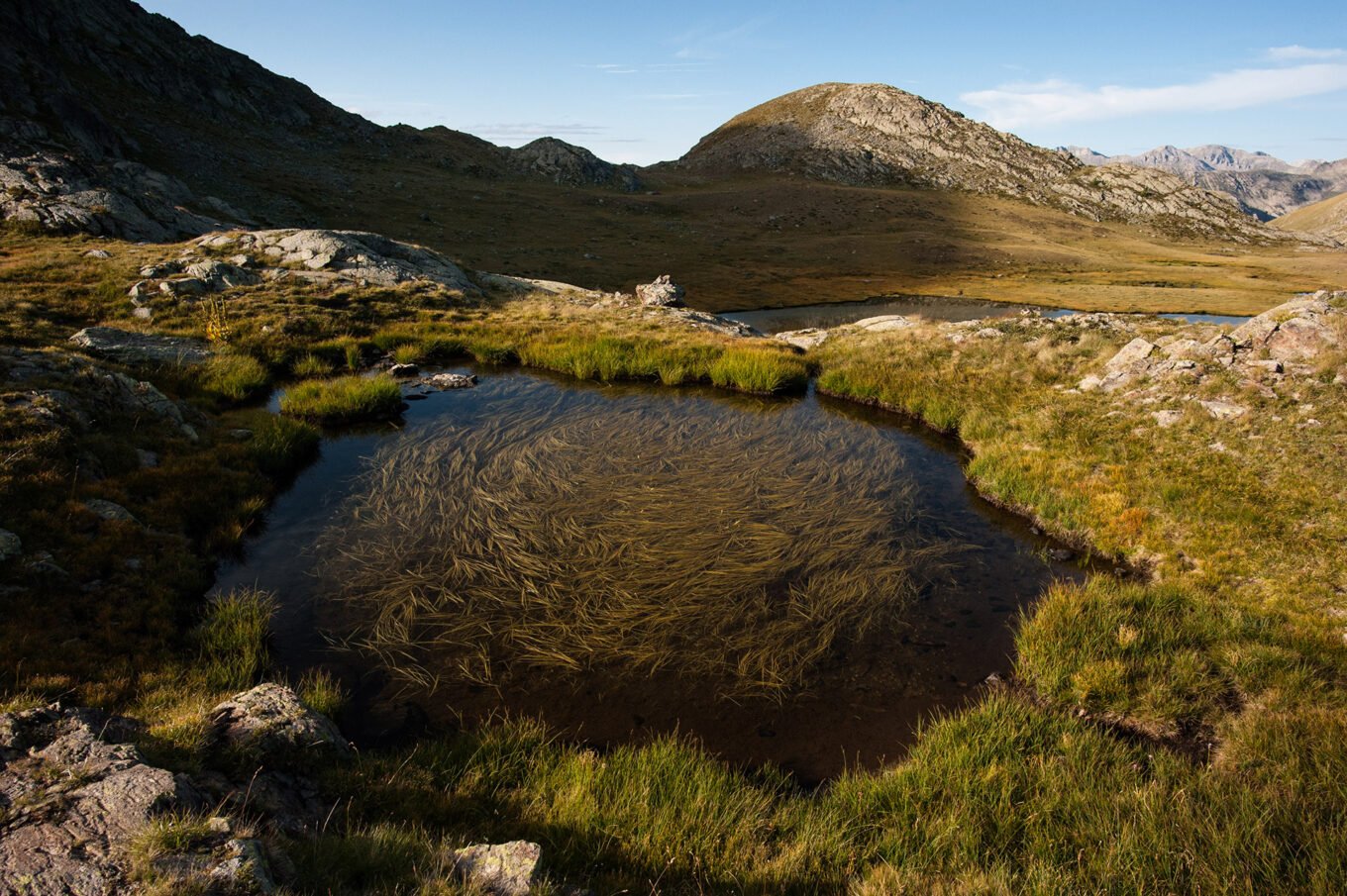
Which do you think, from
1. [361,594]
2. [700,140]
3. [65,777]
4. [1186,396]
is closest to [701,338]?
[1186,396]

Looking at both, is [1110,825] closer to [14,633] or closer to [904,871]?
[904,871]

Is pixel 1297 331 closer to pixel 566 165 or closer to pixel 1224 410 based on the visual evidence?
pixel 1224 410

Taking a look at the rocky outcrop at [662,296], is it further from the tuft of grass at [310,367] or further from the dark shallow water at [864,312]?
the tuft of grass at [310,367]

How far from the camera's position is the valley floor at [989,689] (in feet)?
15.0

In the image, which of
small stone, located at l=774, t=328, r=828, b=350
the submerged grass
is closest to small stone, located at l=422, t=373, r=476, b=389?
the submerged grass

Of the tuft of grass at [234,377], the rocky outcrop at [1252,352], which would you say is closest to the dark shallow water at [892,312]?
the rocky outcrop at [1252,352]

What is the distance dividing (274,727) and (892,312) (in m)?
50.8

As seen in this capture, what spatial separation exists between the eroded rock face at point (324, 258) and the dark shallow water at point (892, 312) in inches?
882

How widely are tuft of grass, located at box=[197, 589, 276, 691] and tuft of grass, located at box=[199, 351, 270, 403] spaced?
10.6m

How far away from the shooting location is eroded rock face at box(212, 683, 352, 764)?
5031mm

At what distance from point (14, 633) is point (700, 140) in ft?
674

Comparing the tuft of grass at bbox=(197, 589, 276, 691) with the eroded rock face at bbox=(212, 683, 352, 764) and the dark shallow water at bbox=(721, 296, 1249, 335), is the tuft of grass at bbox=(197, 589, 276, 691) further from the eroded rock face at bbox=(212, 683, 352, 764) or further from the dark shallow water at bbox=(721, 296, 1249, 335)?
the dark shallow water at bbox=(721, 296, 1249, 335)

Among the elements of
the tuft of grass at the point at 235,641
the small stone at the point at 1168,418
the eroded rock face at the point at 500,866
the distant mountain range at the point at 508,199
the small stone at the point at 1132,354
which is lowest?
the tuft of grass at the point at 235,641

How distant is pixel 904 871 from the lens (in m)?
4.68
